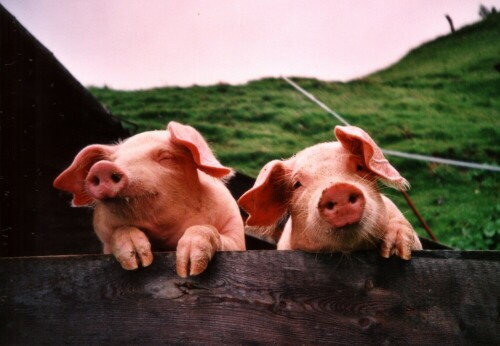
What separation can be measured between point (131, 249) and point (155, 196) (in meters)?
0.30

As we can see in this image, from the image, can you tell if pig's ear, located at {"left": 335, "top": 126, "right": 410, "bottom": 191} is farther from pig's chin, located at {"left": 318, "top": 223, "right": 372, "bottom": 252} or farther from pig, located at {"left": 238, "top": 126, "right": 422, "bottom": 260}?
pig's chin, located at {"left": 318, "top": 223, "right": 372, "bottom": 252}

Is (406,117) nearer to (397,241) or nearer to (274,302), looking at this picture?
(397,241)

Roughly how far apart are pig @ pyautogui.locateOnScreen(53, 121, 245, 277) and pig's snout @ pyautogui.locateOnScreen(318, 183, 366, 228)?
442mm

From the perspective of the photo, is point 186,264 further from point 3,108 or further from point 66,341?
point 3,108

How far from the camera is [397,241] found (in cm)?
183

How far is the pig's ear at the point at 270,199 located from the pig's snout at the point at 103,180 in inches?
20.8

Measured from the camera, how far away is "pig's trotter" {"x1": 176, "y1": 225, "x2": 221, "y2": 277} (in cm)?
175

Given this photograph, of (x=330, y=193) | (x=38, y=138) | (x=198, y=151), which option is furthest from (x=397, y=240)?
(x=38, y=138)

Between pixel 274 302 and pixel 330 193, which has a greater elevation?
pixel 330 193

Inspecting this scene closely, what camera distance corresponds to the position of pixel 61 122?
10.8ft

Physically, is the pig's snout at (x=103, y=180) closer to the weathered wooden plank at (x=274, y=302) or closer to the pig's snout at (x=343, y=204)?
the weathered wooden plank at (x=274, y=302)

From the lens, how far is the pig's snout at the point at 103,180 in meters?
1.90

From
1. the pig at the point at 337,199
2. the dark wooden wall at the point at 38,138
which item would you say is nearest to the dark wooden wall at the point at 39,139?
the dark wooden wall at the point at 38,138

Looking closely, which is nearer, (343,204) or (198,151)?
(343,204)
